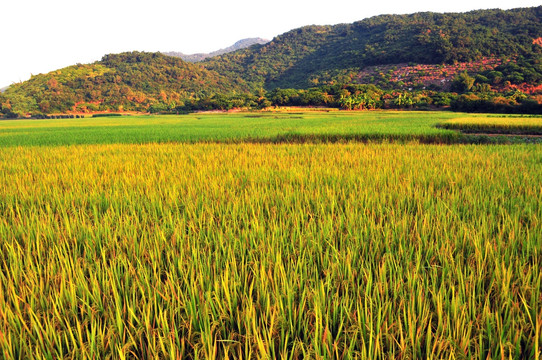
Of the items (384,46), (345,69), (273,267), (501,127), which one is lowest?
(273,267)

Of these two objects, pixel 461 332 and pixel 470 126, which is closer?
pixel 461 332

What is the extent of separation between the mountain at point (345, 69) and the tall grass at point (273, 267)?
53.2 m

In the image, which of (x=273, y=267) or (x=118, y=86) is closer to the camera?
(x=273, y=267)

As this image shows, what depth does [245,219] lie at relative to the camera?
2.29 meters

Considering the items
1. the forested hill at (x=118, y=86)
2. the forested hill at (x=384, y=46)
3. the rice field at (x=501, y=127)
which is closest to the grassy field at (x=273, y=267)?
the rice field at (x=501, y=127)

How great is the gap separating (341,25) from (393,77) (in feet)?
317

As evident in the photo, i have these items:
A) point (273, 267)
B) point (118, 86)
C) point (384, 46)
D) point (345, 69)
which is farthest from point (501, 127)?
point (384, 46)

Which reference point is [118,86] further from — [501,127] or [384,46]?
[501,127]

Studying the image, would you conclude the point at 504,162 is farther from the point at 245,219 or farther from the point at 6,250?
the point at 6,250

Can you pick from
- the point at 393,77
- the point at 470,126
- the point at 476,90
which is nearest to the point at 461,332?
the point at 470,126

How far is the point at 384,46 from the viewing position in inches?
3686

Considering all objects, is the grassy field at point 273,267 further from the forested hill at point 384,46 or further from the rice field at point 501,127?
the forested hill at point 384,46

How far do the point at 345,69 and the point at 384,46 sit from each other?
18.7 meters

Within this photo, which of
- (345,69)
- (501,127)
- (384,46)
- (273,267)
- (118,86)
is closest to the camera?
(273,267)
